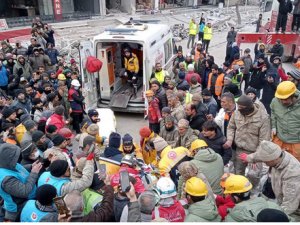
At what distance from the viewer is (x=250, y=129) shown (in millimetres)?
4762

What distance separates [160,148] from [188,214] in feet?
6.48

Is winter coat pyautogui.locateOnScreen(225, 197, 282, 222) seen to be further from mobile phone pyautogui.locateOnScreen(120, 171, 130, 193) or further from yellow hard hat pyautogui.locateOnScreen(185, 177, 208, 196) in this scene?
mobile phone pyautogui.locateOnScreen(120, 171, 130, 193)

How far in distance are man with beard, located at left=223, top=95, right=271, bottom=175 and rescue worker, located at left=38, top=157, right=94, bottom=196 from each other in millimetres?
2209

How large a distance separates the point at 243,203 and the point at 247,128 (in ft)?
6.25

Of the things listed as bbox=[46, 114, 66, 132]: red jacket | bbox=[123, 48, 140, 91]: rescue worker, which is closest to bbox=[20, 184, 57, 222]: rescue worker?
bbox=[46, 114, 66, 132]: red jacket

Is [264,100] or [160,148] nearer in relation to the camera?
[160,148]

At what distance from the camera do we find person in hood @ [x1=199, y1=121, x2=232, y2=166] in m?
4.79

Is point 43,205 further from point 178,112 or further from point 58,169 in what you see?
point 178,112

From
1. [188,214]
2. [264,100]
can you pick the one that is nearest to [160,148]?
[188,214]

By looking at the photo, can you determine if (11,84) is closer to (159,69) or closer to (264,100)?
(159,69)

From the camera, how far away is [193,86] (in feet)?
24.8

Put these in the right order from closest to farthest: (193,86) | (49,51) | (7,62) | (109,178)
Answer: (109,178) < (193,86) < (7,62) < (49,51)

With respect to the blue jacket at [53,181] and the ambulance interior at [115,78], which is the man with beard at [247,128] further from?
the ambulance interior at [115,78]

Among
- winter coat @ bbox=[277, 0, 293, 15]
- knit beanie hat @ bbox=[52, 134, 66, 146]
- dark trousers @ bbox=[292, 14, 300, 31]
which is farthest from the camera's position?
dark trousers @ bbox=[292, 14, 300, 31]
